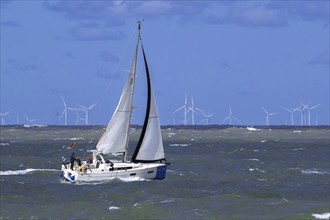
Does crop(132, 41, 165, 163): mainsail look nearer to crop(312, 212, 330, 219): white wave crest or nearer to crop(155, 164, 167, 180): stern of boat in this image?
crop(155, 164, 167, 180): stern of boat

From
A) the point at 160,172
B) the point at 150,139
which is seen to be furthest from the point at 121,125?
the point at 160,172

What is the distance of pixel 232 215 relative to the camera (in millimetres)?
47125

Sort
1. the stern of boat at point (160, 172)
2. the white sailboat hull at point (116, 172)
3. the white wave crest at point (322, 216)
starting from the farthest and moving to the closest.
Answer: the stern of boat at point (160, 172)
the white sailboat hull at point (116, 172)
the white wave crest at point (322, 216)

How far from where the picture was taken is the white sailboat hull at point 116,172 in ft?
212

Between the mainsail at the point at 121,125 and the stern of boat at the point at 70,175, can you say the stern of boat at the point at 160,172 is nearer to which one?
the mainsail at the point at 121,125

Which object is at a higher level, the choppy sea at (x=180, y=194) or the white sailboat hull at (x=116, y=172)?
the white sailboat hull at (x=116, y=172)

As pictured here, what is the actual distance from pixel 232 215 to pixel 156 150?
20.3 metres

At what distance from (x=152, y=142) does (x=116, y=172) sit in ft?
12.9

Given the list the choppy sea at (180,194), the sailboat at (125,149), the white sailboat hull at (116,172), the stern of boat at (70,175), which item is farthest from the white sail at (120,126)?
the choppy sea at (180,194)

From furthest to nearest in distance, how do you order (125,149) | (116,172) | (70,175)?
(125,149), (70,175), (116,172)

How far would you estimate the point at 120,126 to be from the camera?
68.8 m

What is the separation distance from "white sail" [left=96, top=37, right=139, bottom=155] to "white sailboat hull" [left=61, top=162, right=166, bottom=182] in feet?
6.91

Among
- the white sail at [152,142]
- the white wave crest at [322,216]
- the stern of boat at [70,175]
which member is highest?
the white sail at [152,142]

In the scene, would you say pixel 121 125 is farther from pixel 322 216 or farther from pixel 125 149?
pixel 322 216
